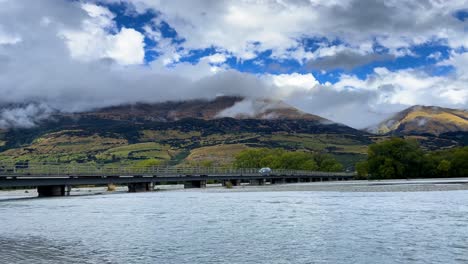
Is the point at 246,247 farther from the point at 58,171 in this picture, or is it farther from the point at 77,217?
the point at 58,171

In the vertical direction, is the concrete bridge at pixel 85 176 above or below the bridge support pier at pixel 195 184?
above

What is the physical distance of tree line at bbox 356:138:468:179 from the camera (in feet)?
560

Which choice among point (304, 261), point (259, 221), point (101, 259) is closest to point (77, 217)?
point (259, 221)

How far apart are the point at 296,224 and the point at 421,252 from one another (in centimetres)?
1164

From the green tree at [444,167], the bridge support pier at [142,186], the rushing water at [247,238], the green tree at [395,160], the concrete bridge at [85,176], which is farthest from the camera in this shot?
the green tree at [444,167]

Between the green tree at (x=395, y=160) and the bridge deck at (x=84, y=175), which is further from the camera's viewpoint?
the green tree at (x=395, y=160)

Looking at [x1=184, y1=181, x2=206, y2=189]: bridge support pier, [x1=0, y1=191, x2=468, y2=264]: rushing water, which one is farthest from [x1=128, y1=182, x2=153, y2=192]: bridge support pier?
[x1=0, y1=191, x2=468, y2=264]: rushing water

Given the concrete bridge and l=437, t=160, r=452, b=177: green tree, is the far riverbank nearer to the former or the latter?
the concrete bridge

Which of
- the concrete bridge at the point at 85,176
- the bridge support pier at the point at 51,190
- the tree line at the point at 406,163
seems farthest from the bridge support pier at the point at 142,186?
the tree line at the point at 406,163

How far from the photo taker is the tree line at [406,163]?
170750 millimetres

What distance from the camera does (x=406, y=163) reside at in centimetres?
17238

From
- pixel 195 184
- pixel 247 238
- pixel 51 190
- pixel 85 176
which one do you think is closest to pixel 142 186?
pixel 85 176

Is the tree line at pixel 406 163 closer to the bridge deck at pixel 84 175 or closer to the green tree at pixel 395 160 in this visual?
the green tree at pixel 395 160

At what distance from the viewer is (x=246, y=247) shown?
23.4m
